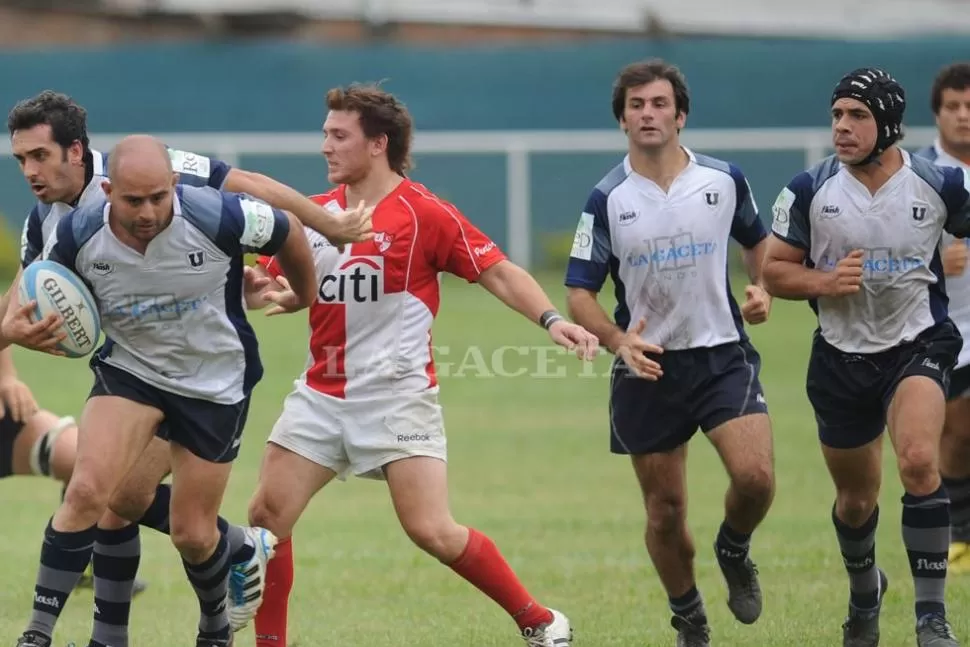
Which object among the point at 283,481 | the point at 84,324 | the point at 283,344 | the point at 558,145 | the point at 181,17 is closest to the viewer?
the point at 84,324

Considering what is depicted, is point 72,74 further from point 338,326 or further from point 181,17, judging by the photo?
point 338,326

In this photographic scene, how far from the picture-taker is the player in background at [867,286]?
6695mm

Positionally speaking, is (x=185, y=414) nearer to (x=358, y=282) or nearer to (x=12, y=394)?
(x=358, y=282)

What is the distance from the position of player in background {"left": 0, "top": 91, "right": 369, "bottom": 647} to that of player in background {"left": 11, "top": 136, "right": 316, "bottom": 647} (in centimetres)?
12

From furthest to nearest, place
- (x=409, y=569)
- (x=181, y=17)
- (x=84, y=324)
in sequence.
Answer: (x=181, y=17) → (x=409, y=569) → (x=84, y=324)

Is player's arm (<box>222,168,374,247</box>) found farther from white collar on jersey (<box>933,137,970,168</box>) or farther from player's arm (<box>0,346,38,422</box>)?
white collar on jersey (<box>933,137,970,168</box>)

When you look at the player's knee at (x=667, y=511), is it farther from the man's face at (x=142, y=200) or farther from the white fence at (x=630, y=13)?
the white fence at (x=630, y=13)

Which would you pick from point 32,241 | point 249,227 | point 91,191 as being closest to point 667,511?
point 249,227

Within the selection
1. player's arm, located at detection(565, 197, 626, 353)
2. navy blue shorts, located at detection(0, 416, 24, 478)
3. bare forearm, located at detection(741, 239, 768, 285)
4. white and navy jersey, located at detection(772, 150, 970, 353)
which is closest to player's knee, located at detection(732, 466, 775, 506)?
white and navy jersey, located at detection(772, 150, 970, 353)

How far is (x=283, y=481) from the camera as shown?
21.2 ft

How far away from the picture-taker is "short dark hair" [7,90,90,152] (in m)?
6.28

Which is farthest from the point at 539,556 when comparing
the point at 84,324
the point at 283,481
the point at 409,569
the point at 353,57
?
the point at 353,57

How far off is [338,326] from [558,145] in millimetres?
18016

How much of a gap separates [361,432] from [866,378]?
6.63 ft
